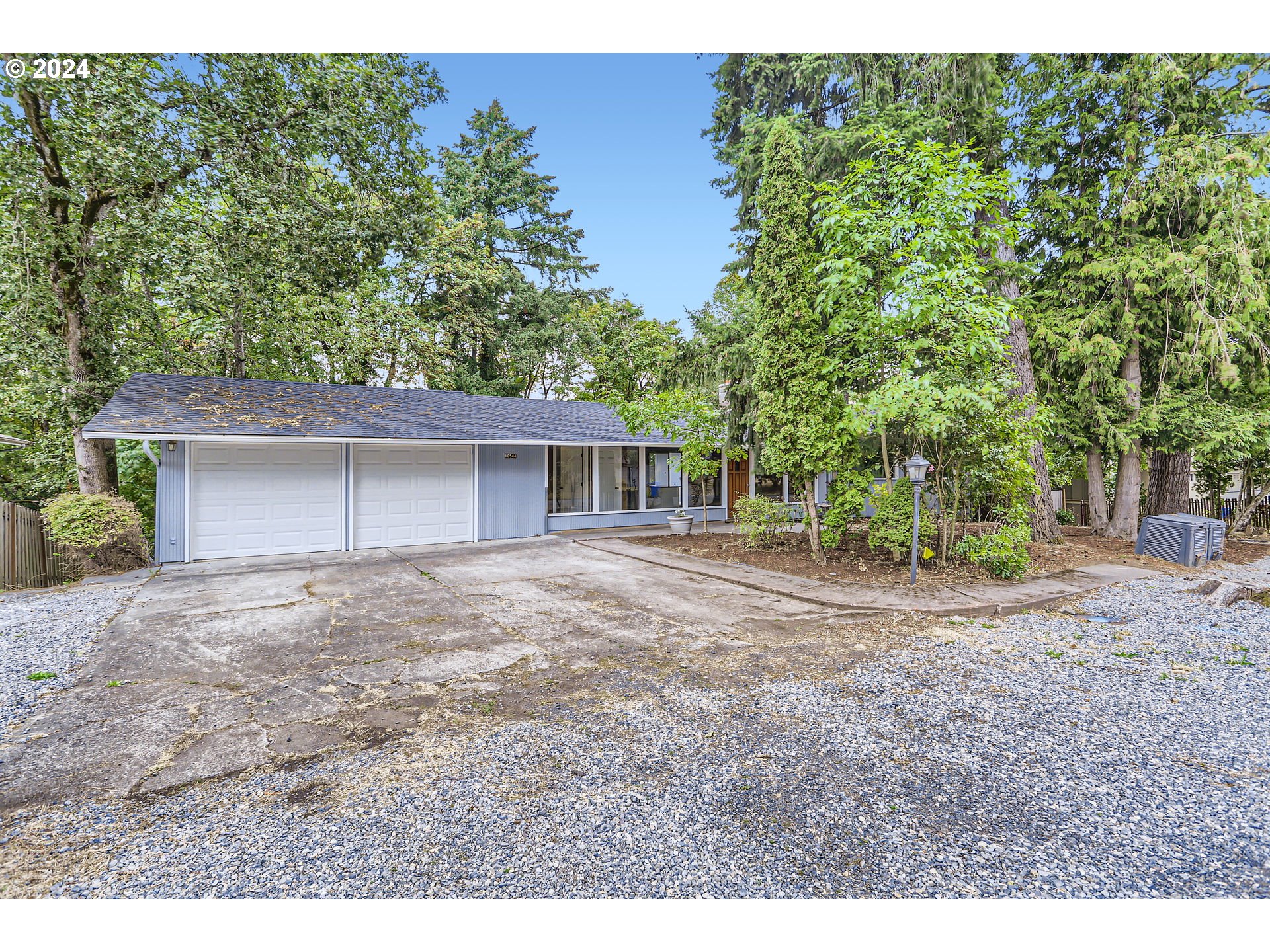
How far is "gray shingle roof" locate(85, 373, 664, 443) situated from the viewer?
8.27m

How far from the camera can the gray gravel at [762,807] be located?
1.99 metres

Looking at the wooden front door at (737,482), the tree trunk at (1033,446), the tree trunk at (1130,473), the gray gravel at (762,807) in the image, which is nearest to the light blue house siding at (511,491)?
the wooden front door at (737,482)

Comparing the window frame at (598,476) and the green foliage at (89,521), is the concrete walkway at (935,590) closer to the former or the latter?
the window frame at (598,476)

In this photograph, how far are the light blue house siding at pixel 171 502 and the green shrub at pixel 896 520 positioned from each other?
9.85m

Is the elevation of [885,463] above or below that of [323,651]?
above

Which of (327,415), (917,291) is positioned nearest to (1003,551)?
(917,291)

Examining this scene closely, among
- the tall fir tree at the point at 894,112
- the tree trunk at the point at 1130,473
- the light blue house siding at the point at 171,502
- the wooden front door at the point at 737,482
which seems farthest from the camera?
the wooden front door at the point at 737,482

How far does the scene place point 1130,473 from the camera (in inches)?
405

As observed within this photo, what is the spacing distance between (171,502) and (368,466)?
2.77 meters

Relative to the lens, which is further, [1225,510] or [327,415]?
[1225,510]

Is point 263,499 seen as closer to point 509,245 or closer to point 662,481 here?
point 662,481

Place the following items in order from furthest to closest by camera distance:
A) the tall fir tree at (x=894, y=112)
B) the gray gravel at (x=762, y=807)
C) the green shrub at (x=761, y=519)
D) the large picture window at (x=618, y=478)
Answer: the large picture window at (x=618, y=478) < the green shrub at (x=761, y=519) < the tall fir tree at (x=894, y=112) < the gray gravel at (x=762, y=807)

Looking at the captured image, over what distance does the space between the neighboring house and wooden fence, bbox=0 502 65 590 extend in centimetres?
160

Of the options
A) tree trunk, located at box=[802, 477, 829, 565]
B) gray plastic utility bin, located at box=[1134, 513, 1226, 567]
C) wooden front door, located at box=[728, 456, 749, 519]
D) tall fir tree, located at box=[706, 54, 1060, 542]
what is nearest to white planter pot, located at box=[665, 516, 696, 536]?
wooden front door, located at box=[728, 456, 749, 519]
